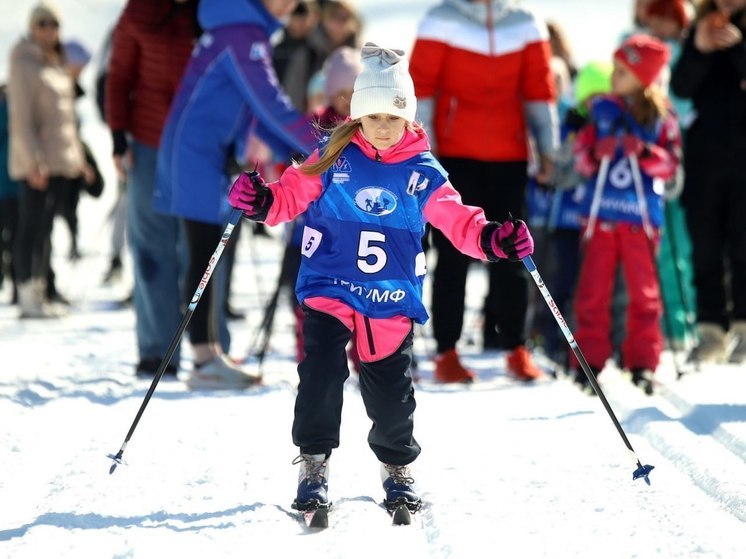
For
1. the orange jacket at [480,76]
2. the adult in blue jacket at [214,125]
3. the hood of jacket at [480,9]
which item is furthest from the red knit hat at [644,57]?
the adult in blue jacket at [214,125]

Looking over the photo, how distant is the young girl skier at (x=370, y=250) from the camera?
3.62 meters

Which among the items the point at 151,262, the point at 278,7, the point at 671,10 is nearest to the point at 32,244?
the point at 151,262

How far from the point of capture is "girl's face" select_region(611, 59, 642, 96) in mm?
6090

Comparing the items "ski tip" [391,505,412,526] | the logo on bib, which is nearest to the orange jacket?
the logo on bib

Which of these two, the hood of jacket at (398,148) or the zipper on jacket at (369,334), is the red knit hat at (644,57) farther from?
the zipper on jacket at (369,334)

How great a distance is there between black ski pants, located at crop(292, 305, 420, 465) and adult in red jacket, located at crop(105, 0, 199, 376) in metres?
2.52

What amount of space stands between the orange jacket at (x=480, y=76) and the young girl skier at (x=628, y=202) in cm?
35

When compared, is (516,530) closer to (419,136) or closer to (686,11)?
(419,136)

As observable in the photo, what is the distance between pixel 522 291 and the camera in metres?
6.20

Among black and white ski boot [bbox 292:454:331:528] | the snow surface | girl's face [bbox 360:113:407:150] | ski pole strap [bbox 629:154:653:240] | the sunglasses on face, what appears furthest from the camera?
the sunglasses on face

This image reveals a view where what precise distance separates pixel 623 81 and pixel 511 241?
111 inches

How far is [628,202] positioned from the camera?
6.06m

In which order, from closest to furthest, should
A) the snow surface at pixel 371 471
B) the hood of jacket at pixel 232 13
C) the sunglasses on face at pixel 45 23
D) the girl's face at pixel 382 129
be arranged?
1. the snow surface at pixel 371 471
2. the girl's face at pixel 382 129
3. the hood of jacket at pixel 232 13
4. the sunglasses on face at pixel 45 23

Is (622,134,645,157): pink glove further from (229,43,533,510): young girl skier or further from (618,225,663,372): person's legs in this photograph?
(229,43,533,510): young girl skier
